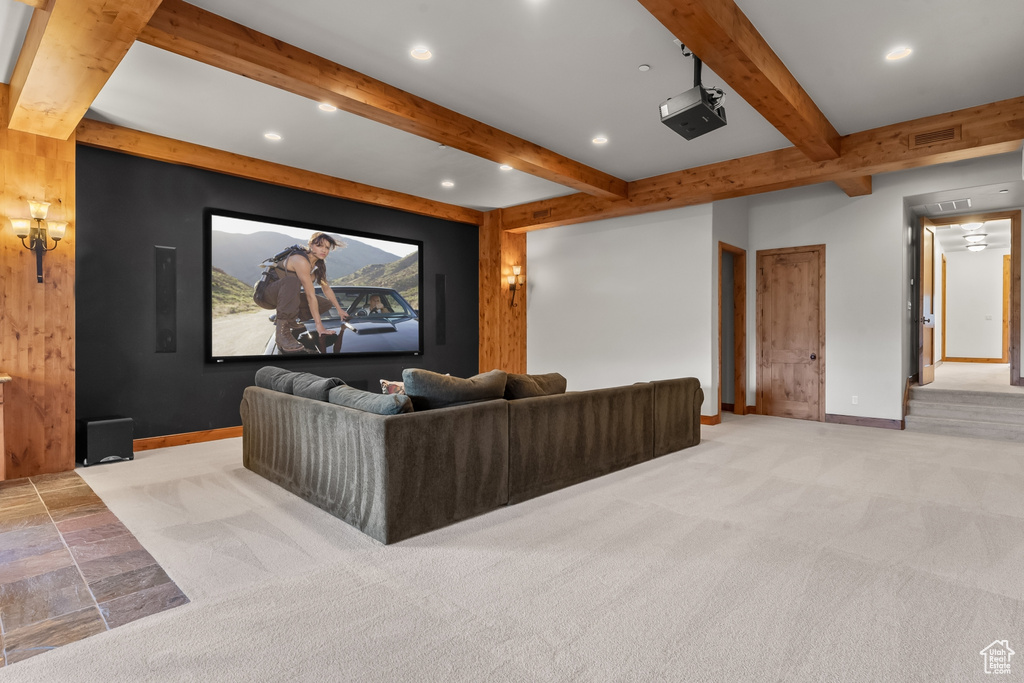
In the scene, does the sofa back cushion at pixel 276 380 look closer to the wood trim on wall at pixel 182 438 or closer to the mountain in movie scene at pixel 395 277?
the wood trim on wall at pixel 182 438

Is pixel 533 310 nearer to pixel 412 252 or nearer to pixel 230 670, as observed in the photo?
pixel 412 252

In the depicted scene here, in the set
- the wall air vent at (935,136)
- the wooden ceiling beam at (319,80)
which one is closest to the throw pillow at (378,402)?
the wooden ceiling beam at (319,80)

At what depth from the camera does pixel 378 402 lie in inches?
120

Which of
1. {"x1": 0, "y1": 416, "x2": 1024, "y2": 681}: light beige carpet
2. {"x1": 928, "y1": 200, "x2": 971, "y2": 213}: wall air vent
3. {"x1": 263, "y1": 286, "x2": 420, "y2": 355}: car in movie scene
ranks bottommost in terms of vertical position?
{"x1": 0, "y1": 416, "x2": 1024, "y2": 681}: light beige carpet

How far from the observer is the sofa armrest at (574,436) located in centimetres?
356

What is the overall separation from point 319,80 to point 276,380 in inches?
86.9

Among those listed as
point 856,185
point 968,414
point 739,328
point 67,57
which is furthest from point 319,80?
point 968,414

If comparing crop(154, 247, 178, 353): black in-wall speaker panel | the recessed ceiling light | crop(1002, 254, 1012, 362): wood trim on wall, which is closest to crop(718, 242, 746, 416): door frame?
the recessed ceiling light

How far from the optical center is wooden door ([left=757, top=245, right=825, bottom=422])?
6.91 m

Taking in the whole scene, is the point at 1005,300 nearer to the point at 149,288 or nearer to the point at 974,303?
the point at 974,303

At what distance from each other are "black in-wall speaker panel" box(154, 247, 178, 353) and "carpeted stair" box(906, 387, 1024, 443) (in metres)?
8.09

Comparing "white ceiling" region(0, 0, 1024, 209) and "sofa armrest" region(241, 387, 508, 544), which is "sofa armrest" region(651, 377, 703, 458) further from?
"white ceiling" region(0, 0, 1024, 209)

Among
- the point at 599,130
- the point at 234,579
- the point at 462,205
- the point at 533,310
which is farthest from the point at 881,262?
the point at 234,579

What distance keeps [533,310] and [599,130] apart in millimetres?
3985
